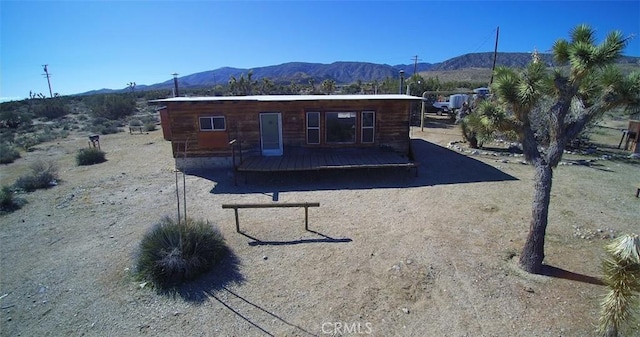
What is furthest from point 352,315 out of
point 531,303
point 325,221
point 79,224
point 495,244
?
point 79,224

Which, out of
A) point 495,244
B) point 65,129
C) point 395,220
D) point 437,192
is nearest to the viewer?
point 495,244

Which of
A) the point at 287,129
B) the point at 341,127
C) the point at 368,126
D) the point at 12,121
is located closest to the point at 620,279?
the point at 368,126

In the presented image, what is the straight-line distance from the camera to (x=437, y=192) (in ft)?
31.9

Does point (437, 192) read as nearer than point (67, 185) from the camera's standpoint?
Yes

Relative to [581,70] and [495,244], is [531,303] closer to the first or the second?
[495,244]

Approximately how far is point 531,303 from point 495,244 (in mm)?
1886

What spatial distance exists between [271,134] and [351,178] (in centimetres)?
399

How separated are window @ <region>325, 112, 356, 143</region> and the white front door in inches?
81.5

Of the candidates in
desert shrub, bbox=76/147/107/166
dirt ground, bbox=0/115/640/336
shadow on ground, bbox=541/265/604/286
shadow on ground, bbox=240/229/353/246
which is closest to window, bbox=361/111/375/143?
dirt ground, bbox=0/115/640/336

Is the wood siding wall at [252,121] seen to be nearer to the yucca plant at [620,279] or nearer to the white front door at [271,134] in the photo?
the white front door at [271,134]

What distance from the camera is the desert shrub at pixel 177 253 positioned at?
534 centimetres

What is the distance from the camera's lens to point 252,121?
486 inches

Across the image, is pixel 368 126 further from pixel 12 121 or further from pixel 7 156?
pixel 12 121

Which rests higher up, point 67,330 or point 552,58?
point 552,58
